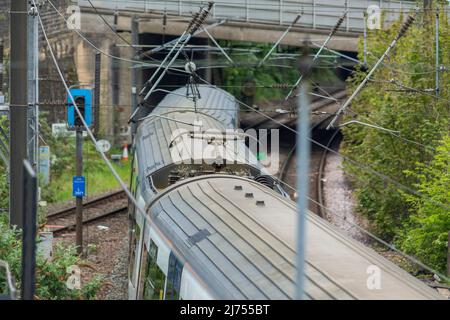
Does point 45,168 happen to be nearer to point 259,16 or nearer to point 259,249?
point 259,16

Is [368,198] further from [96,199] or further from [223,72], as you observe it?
[223,72]

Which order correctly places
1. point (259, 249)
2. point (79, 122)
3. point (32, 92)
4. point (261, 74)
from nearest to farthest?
point (259, 249) → point (32, 92) → point (79, 122) → point (261, 74)

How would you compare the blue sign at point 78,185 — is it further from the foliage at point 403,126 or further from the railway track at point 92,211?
the foliage at point 403,126

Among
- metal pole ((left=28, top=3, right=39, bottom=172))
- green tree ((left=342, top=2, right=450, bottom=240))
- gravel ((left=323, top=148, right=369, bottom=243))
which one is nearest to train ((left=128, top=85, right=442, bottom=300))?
metal pole ((left=28, top=3, right=39, bottom=172))

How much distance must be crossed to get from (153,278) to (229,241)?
1.35 meters

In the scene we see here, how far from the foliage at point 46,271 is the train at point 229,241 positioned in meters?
0.76

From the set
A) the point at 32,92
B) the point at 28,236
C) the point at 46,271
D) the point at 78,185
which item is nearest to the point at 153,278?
the point at 46,271

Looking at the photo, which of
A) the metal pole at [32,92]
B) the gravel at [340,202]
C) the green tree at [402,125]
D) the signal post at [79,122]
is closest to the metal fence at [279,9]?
the gravel at [340,202]

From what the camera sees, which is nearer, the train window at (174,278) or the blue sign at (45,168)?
the train window at (174,278)

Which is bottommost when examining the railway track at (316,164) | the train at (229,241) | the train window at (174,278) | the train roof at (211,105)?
the railway track at (316,164)

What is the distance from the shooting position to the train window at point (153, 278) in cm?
766

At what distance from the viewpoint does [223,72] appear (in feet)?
111

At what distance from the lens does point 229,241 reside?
7.01 metres

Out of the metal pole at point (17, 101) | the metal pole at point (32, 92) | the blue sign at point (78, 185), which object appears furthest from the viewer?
the blue sign at point (78, 185)
